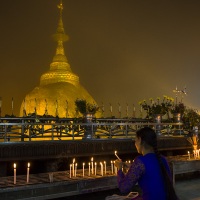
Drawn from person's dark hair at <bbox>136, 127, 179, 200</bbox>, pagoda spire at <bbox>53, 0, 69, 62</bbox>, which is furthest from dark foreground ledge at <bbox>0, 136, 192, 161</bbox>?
pagoda spire at <bbox>53, 0, 69, 62</bbox>

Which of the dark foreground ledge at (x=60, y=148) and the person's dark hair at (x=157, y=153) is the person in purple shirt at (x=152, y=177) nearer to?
the person's dark hair at (x=157, y=153)

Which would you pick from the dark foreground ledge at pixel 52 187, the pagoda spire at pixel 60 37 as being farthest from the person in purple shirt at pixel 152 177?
the pagoda spire at pixel 60 37

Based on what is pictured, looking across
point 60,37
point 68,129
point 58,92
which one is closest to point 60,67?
point 60,37

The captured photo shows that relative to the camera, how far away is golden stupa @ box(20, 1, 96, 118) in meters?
19.0

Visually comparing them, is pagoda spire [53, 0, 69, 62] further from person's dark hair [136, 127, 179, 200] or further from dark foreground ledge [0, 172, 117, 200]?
person's dark hair [136, 127, 179, 200]

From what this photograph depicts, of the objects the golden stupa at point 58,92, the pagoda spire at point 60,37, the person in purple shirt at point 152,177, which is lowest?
the person in purple shirt at point 152,177

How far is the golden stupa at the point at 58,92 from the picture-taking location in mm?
18969

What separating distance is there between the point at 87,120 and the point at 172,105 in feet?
17.5

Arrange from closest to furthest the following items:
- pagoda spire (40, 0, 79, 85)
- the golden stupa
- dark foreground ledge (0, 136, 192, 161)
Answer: dark foreground ledge (0, 136, 192, 161) < the golden stupa < pagoda spire (40, 0, 79, 85)

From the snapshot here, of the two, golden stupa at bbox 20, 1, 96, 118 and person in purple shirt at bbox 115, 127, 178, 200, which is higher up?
golden stupa at bbox 20, 1, 96, 118

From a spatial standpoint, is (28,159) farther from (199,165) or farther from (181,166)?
(199,165)

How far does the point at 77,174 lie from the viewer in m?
5.75

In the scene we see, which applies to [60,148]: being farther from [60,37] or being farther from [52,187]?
[60,37]

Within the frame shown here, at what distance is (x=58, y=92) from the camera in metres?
20.1
